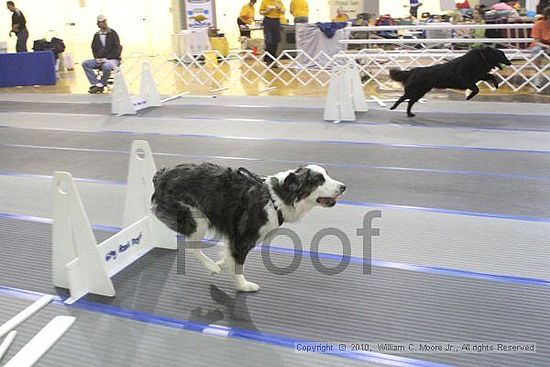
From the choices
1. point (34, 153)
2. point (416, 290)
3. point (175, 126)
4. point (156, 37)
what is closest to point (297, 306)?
point (416, 290)

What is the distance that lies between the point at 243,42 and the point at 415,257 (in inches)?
544

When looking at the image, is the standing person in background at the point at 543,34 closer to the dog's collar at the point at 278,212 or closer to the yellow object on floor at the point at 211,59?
the yellow object on floor at the point at 211,59

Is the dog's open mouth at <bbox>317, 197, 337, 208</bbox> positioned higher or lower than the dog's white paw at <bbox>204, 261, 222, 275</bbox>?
higher

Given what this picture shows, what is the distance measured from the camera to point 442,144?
6.23m

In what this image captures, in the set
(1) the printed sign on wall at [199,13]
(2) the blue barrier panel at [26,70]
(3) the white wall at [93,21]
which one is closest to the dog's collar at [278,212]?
(2) the blue barrier panel at [26,70]

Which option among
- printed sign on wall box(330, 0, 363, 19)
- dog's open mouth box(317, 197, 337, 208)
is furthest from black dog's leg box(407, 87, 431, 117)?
printed sign on wall box(330, 0, 363, 19)

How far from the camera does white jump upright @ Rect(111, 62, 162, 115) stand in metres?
8.65

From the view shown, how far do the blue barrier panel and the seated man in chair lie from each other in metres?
1.82

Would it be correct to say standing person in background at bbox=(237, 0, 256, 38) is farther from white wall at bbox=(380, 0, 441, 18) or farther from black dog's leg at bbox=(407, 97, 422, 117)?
black dog's leg at bbox=(407, 97, 422, 117)

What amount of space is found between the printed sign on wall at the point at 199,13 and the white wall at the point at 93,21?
3.35 meters

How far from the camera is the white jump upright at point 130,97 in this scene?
8.65 metres

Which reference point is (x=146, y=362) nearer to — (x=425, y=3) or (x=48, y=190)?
(x=48, y=190)

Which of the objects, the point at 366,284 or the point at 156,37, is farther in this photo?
the point at 156,37

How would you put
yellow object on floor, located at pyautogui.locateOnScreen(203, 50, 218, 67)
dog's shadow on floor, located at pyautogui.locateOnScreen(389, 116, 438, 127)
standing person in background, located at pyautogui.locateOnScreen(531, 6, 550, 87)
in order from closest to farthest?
dog's shadow on floor, located at pyautogui.locateOnScreen(389, 116, 438, 127)
standing person in background, located at pyautogui.locateOnScreen(531, 6, 550, 87)
yellow object on floor, located at pyautogui.locateOnScreen(203, 50, 218, 67)
